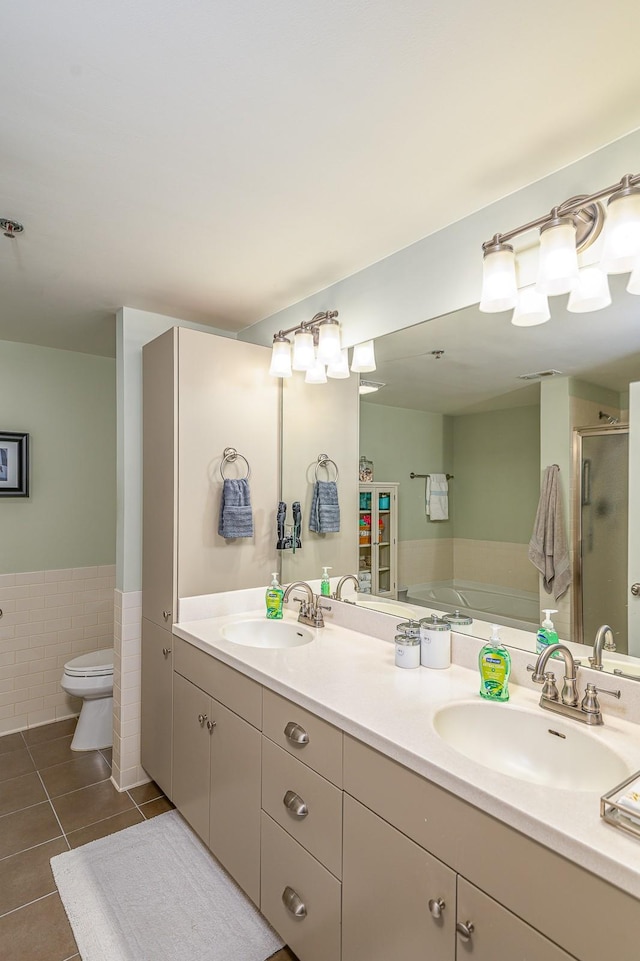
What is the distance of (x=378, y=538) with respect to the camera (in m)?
2.13

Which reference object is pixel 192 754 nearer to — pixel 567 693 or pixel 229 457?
pixel 229 457

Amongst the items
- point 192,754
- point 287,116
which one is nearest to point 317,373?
point 287,116

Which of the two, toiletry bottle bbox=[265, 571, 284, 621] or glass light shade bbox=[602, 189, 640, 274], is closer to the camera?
glass light shade bbox=[602, 189, 640, 274]

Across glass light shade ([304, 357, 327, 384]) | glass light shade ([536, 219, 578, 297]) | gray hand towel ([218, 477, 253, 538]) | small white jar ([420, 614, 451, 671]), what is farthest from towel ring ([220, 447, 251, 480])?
glass light shade ([536, 219, 578, 297])

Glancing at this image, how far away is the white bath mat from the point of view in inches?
63.7

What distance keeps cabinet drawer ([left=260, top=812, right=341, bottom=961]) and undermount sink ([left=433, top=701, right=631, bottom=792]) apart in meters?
0.51

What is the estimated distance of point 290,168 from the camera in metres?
1.47

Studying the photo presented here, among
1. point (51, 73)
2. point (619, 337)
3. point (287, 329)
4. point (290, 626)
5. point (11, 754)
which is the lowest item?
point (11, 754)

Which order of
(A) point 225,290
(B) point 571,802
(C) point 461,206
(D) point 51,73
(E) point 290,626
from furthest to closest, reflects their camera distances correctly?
(A) point 225,290 → (E) point 290,626 → (C) point 461,206 → (D) point 51,73 → (B) point 571,802

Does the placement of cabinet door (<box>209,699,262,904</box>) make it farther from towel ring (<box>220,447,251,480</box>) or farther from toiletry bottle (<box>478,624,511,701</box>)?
towel ring (<box>220,447,251,480</box>)

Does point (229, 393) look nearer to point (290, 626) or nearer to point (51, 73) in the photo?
point (290, 626)

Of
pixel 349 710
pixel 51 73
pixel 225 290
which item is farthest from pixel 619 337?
pixel 225 290

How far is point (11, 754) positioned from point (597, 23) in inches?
151

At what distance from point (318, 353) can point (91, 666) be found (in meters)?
2.21
